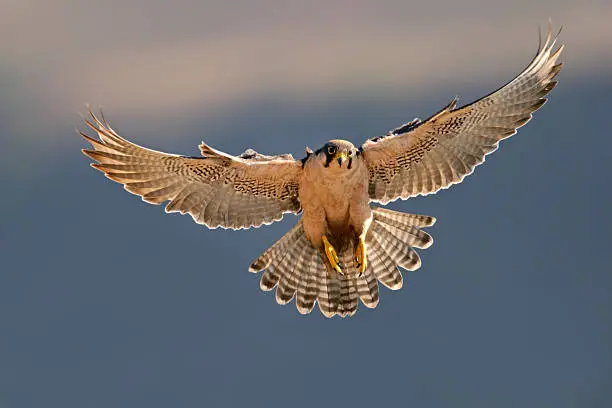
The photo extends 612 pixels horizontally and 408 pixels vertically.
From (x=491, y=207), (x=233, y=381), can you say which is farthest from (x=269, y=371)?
(x=491, y=207)

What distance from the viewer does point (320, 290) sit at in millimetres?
18875

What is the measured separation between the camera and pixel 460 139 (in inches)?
704

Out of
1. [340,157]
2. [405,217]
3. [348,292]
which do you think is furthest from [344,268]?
[340,157]

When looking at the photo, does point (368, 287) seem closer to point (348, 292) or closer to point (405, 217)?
point (348, 292)

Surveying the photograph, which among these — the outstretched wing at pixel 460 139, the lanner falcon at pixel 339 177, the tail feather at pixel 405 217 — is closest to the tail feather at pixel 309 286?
the lanner falcon at pixel 339 177

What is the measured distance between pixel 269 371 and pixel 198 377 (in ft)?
9.80

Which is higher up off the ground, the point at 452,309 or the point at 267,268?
the point at 452,309

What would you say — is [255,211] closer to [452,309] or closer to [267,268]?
[267,268]

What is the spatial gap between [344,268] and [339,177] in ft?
6.47

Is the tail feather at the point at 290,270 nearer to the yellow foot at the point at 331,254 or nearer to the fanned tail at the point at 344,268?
the fanned tail at the point at 344,268

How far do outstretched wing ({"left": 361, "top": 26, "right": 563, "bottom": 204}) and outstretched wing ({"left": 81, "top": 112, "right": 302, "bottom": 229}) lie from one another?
3.59 ft

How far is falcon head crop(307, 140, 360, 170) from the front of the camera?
658 inches

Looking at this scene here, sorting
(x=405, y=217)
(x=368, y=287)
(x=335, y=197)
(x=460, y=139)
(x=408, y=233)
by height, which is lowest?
(x=368, y=287)

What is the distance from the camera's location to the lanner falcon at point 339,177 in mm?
17375
